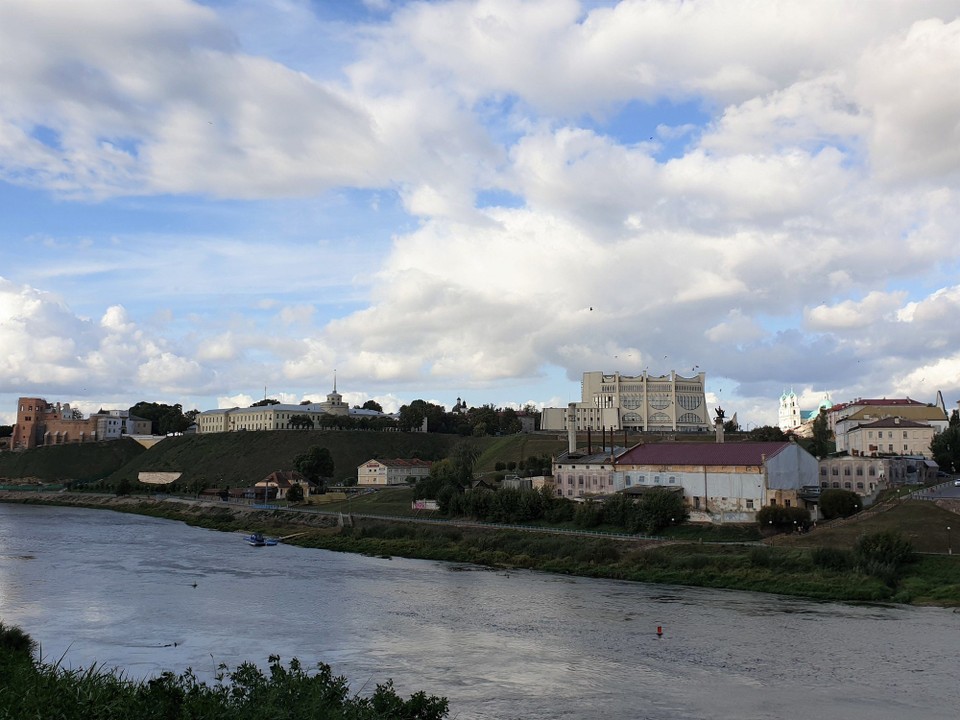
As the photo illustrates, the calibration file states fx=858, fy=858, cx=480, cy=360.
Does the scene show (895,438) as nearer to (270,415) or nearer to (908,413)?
(908,413)

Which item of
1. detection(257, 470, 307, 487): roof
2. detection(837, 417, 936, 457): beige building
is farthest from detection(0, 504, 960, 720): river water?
detection(837, 417, 936, 457): beige building

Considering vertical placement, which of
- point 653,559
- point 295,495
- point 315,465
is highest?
point 315,465

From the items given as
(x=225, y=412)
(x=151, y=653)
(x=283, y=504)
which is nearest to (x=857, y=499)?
(x=151, y=653)

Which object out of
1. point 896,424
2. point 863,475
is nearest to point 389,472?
point 863,475

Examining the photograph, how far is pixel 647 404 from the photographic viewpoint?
163000 mm

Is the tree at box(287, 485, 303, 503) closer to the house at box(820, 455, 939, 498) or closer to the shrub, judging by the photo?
the house at box(820, 455, 939, 498)

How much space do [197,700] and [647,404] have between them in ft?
484

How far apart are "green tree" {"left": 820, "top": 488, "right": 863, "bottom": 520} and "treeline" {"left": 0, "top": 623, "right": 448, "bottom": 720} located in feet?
153

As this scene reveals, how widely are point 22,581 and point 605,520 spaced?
41.8m

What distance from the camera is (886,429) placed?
10412 cm

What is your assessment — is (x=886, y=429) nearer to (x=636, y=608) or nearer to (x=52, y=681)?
(x=636, y=608)

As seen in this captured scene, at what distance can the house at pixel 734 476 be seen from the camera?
6625 cm

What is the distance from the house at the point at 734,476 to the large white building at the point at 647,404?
86.4 m

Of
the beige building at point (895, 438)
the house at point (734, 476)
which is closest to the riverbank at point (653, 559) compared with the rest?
the house at point (734, 476)
